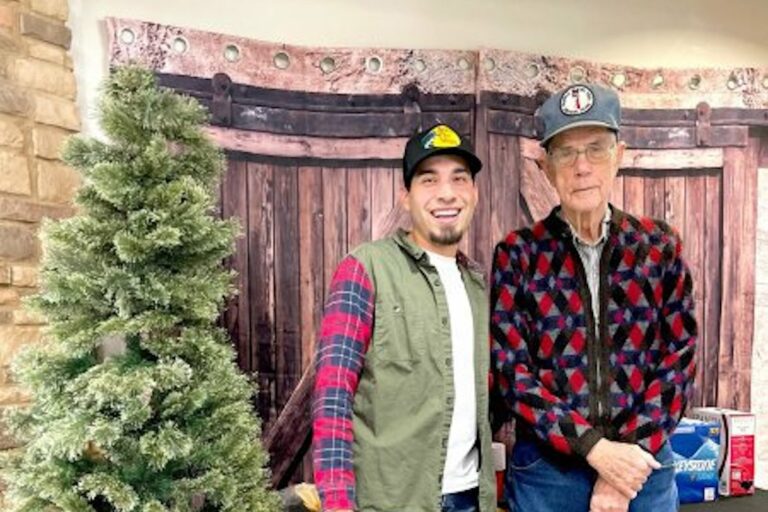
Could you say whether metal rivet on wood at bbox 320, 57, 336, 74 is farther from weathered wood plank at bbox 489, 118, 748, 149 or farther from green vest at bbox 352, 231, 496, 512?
weathered wood plank at bbox 489, 118, 748, 149

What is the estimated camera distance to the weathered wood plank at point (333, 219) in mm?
2338

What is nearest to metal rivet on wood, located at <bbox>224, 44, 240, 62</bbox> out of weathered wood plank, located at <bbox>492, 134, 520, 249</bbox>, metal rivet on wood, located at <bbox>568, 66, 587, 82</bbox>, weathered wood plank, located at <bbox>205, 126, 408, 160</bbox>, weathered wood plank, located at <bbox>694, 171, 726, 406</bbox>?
weathered wood plank, located at <bbox>205, 126, 408, 160</bbox>

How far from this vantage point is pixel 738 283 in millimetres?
2723

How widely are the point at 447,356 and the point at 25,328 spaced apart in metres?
1.09

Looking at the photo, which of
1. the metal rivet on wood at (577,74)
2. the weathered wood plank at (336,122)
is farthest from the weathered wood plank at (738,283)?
the weathered wood plank at (336,122)

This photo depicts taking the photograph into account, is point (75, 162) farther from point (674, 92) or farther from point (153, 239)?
point (674, 92)

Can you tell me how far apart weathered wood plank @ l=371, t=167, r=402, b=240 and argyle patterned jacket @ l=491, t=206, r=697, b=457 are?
72 cm

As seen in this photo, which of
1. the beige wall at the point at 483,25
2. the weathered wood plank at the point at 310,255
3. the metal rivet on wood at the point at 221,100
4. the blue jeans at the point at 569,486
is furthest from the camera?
the weathered wood plank at the point at 310,255

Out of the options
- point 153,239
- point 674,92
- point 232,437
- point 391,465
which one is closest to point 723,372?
point 674,92

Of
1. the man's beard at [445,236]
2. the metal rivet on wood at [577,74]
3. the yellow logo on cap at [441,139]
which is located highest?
the metal rivet on wood at [577,74]

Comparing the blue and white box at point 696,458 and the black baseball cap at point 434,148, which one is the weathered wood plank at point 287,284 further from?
the blue and white box at point 696,458

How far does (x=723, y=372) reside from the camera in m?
2.71

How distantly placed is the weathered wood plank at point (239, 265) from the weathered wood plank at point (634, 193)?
4.68ft

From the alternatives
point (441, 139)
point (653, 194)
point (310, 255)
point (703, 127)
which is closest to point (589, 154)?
point (441, 139)
